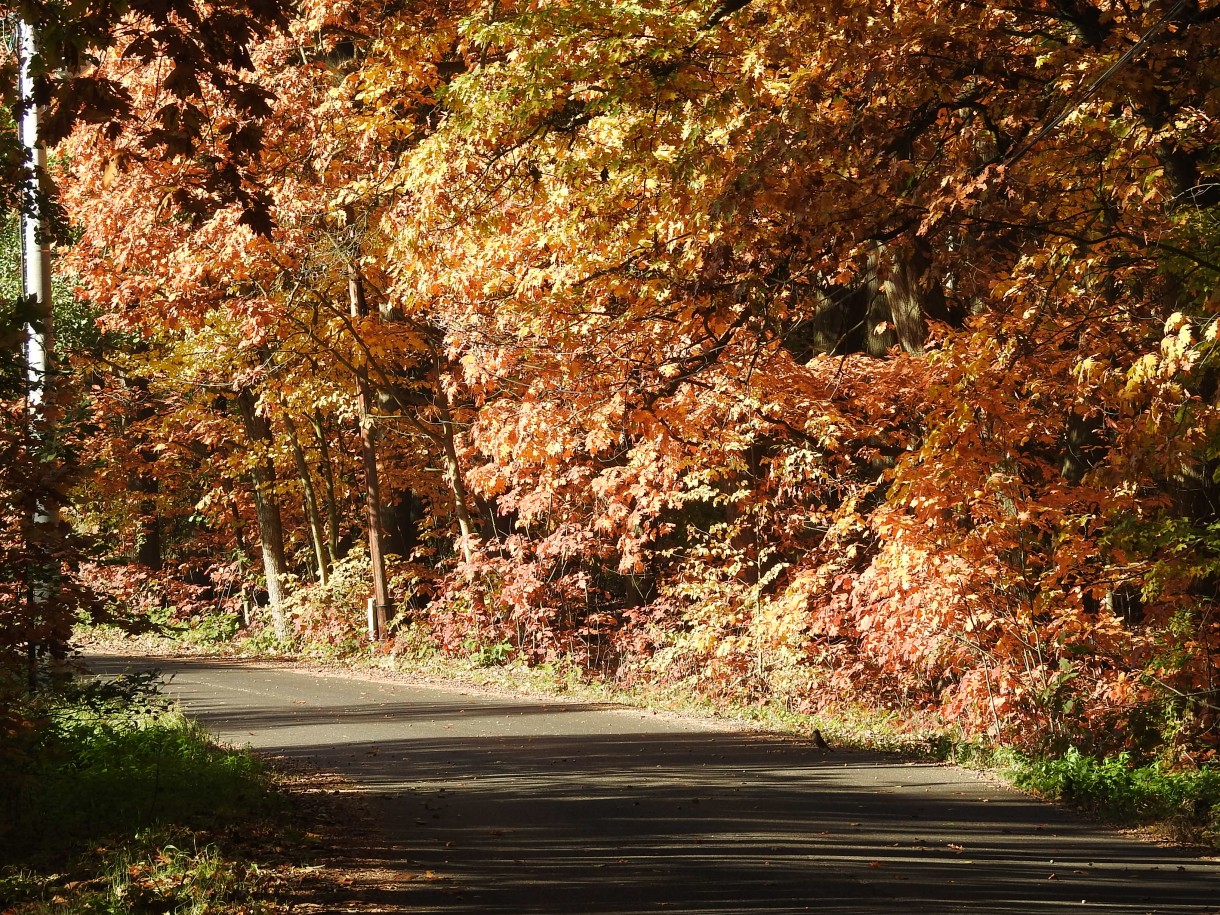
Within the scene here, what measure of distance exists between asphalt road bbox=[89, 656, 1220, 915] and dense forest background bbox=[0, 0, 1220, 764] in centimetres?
215

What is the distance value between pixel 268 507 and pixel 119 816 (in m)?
23.5

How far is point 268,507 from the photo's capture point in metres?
32.0

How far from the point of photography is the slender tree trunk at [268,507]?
30250 millimetres

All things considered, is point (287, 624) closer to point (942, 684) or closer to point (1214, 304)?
point (942, 684)

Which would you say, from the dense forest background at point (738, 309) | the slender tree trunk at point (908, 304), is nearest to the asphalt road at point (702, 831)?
the dense forest background at point (738, 309)

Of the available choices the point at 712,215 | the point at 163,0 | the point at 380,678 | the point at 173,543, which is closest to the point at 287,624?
the point at 380,678

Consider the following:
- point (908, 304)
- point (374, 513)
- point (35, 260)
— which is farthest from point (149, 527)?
point (908, 304)

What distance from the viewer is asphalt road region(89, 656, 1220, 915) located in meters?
A: 7.53

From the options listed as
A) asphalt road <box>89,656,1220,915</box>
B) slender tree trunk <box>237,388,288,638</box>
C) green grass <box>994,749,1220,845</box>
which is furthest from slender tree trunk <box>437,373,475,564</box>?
green grass <box>994,749,1220,845</box>

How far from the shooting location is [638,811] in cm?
1025

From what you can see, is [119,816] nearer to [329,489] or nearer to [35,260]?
[35,260]

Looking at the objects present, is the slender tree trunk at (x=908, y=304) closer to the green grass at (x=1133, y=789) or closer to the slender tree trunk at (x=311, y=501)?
the green grass at (x=1133, y=789)

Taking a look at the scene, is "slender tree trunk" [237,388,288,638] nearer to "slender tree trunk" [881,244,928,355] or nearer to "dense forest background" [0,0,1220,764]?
"dense forest background" [0,0,1220,764]

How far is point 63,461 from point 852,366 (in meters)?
10.2
